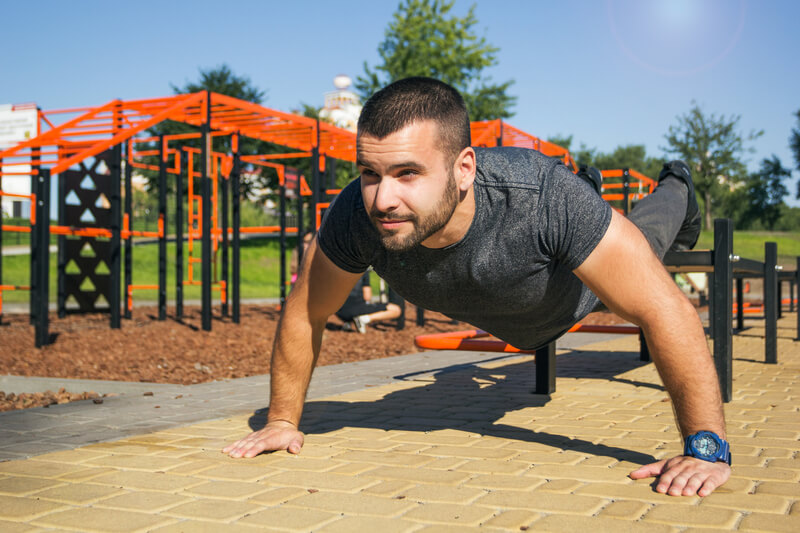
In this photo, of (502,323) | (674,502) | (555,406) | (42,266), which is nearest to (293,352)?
(502,323)

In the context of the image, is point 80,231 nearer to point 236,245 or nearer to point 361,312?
point 236,245

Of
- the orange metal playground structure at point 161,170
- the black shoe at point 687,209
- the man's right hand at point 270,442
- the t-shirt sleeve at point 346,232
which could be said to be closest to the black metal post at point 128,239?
the orange metal playground structure at point 161,170

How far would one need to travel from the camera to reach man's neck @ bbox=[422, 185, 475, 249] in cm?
260

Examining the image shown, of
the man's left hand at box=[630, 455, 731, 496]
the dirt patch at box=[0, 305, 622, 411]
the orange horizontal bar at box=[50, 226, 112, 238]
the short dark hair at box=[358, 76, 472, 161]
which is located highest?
the short dark hair at box=[358, 76, 472, 161]

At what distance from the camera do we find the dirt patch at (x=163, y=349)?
6.51m

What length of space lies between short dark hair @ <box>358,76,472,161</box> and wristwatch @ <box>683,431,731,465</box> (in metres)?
1.30

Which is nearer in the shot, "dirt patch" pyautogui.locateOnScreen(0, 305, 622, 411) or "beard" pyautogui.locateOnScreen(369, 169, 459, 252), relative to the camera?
"beard" pyautogui.locateOnScreen(369, 169, 459, 252)

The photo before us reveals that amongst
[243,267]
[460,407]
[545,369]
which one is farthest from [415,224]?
[243,267]

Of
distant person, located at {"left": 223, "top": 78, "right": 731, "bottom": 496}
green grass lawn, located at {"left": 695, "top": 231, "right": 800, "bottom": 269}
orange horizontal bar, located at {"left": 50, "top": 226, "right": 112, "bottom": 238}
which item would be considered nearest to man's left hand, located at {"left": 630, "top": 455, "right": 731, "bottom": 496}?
distant person, located at {"left": 223, "top": 78, "right": 731, "bottom": 496}

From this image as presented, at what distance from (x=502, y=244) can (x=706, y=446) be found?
39.2 inches

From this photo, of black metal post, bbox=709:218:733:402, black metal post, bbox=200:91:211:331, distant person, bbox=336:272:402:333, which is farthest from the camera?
distant person, bbox=336:272:402:333

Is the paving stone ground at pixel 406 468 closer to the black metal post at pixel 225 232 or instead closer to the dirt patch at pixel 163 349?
the dirt patch at pixel 163 349

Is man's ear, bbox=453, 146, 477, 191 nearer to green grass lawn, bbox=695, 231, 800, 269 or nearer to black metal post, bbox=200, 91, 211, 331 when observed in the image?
black metal post, bbox=200, 91, 211, 331

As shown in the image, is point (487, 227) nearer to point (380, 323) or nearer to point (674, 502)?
point (674, 502)
